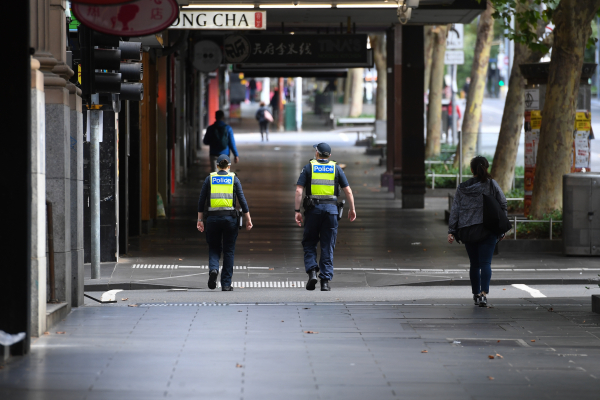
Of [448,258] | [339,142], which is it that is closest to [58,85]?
[448,258]

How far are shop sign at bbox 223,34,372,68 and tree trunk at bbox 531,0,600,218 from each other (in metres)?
4.50

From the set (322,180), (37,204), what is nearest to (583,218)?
(322,180)

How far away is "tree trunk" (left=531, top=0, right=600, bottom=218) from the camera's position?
1531cm

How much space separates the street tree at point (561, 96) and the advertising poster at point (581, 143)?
2.72 feet

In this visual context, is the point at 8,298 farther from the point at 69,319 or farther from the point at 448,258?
the point at 448,258

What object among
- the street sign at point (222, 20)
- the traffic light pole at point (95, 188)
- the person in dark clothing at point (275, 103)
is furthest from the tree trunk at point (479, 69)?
the person in dark clothing at point (275, 103)

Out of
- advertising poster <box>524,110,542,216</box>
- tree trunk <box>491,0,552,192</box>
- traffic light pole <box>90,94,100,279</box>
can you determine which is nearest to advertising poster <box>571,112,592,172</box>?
advertising poster <box>524,110,542,216</box>

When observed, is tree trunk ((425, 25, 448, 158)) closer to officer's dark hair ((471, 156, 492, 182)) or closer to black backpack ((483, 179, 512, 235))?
officer's dark hair ((471, 156, 492, 182))

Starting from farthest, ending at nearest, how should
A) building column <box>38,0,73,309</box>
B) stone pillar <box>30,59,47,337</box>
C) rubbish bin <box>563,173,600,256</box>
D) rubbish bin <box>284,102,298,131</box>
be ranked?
rubbish bin <box>284,102,298,131</box>, rubbish bin <box>563,173,600,256</box>, building column <box>38,0,73,309</box>, stone pillar <box>30,59,47,337</box>

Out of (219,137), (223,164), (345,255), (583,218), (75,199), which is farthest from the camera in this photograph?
(219,137)

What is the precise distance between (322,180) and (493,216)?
7.05 ft

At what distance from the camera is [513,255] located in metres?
14.5

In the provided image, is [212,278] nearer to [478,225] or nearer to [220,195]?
[220,195]

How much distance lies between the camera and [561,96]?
15438 millimetres
